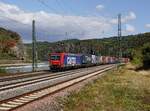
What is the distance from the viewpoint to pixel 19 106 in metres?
17.5

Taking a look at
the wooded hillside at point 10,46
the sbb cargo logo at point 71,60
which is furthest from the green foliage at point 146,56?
the wooded hillside at point 10,46

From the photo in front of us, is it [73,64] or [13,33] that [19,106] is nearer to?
[73,64]

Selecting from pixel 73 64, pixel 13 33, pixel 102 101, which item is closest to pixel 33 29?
pixel 73 64

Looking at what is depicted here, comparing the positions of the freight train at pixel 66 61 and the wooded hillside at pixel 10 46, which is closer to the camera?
the freight train at pixel 66 61

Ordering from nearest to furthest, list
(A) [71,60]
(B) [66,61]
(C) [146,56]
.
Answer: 1. (B) [66,61]
2. (A) [71,60]
3. (C) [146,56]

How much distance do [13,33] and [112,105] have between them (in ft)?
379

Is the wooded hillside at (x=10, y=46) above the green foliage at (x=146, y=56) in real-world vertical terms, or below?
above

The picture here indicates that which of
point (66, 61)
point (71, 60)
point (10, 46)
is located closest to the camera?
point (66, 61)

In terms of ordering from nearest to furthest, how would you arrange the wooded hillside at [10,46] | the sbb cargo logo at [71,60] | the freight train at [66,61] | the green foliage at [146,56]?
the freight train at [66,61]
the sbb cargo logo at [71,60]
the green foliage at [146,56]
the wooded hillside at [10,46]

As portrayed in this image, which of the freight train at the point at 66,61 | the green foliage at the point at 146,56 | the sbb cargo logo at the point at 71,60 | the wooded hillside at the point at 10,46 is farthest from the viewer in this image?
the wooded hillside at the point at 10,46

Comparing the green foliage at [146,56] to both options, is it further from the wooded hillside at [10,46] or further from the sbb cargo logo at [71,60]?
the wooded hillside at [10,46]

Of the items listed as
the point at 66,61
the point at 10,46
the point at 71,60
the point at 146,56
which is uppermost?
the point at 10,46

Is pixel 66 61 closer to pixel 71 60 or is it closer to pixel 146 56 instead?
pixel 71 60

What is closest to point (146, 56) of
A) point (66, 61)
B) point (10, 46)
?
point (66, 61)
